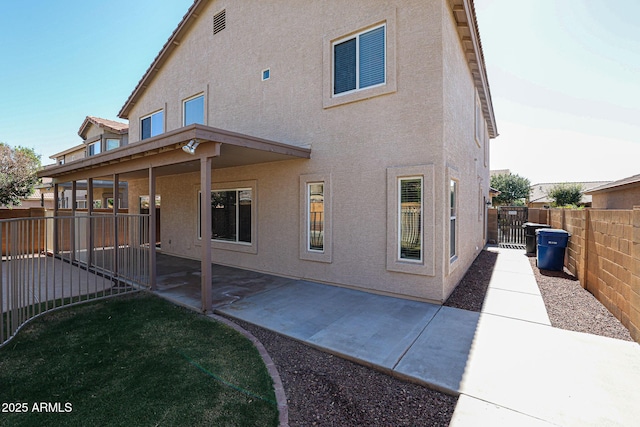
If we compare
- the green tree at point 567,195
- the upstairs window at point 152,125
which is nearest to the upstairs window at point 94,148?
the upstairs window at point 152,125

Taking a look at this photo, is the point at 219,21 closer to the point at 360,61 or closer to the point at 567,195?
the point at 360,61

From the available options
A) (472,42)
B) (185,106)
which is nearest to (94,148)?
(185,106)

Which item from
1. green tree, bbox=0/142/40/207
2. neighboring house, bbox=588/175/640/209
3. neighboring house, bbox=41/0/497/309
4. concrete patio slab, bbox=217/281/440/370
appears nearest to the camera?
concrete patio slab, bbox=217/281/440/370

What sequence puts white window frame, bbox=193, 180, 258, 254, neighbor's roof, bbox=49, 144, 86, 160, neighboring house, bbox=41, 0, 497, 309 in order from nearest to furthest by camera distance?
neighboring house, bbox=41, 0, 497, 309 → white window frame, bbox=193, 180, 258, 254 → neighbor's roof, bbox=49, 144, 86, 160

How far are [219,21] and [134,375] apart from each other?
1173cm

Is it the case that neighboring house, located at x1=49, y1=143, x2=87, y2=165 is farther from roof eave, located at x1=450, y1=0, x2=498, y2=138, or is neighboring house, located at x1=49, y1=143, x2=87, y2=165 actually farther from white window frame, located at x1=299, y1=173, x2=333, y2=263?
roof eave, located at x1=450, y1=0, x2=498, y2=138

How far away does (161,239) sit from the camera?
42.1ft

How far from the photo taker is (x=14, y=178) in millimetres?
18688

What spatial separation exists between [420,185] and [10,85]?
102 feet

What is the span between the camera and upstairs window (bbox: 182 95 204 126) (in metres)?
11.5

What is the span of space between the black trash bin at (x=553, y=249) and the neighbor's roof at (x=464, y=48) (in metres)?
5.79

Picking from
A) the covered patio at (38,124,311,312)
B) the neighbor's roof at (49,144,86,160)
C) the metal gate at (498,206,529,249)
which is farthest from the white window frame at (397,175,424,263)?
the neighbor's roof at (49,144,86,160)

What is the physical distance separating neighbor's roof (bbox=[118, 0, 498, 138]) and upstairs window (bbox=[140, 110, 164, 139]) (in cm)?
137

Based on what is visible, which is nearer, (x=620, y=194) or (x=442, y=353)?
(x=442, y=353)
